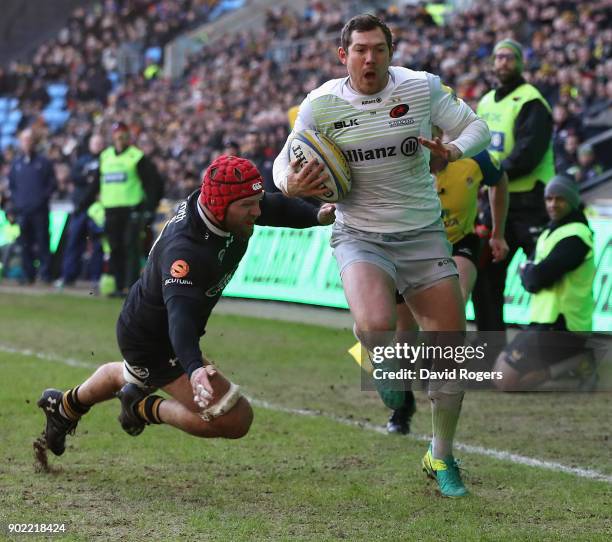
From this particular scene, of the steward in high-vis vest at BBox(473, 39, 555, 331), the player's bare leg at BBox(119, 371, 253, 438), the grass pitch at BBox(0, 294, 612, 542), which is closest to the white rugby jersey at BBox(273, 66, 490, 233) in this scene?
the player's bare leg at BBox(119, 371, 253, 438)

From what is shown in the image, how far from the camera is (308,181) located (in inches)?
238

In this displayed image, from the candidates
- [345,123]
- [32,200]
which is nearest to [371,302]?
[345,123]

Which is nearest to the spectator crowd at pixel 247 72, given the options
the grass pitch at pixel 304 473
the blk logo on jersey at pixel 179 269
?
the grass pitch at pixel 304 473

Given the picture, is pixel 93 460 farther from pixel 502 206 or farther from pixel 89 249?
pixel 89 249

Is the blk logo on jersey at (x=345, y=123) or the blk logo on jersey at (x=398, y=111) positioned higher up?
the blk logo on jersey at (x=398, y=111)

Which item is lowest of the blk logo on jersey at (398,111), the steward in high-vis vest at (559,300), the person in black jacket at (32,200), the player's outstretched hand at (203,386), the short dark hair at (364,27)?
the person in black jacket at (32,200)

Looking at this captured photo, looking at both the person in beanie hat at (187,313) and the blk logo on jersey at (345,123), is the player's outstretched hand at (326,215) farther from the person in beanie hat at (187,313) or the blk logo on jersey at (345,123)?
the blk logo on jersey at (345,123)

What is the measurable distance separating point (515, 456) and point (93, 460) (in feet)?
7.98

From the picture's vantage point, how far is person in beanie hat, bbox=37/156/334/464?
5.50m

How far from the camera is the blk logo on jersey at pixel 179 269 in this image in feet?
18.4

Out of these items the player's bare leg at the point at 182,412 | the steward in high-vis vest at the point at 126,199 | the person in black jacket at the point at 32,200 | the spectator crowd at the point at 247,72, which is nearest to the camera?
the player's bare leg at the point at 182,412

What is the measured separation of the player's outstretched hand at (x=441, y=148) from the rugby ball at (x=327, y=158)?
0.42 meters

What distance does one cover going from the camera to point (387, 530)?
5.33 m

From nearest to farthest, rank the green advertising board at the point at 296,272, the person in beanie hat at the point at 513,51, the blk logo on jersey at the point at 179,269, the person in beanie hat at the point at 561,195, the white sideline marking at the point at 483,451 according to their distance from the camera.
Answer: the blk logo on jersey at the point at 179,269, the white sideline marking at the point at 483,451, the person in beanie hat at the point at 561,195, the person in beanie hat at the point at 513,51, the green advertising board at the point at 296,272
